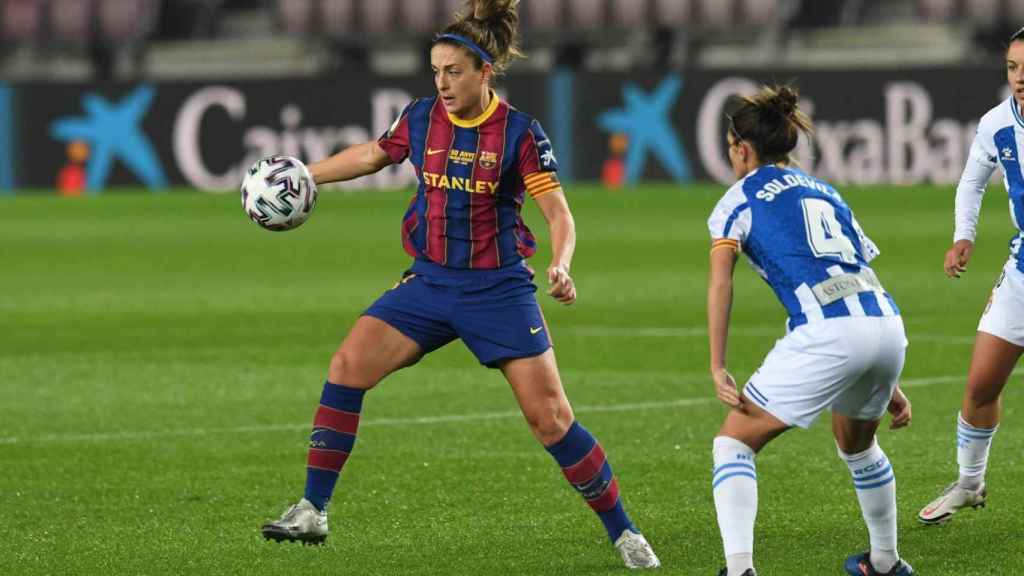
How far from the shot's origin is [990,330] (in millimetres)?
7438

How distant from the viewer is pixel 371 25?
38469mm

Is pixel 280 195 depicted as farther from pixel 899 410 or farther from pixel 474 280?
pixel 899 410

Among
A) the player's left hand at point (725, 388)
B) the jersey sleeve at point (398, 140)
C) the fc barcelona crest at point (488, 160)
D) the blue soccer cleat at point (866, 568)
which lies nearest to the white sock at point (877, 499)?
the blue soccer cleat at point (866, 568)

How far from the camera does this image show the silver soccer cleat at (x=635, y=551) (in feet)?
21.8

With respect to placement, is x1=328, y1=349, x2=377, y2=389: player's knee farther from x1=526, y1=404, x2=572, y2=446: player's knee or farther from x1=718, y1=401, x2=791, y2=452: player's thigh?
x1=718, y1=401, x2=791, y2=452: player's thigh

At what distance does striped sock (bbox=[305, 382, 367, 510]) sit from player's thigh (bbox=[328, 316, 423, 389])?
0.15ft

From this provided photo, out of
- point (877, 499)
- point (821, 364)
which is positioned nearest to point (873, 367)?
point (821, 364)

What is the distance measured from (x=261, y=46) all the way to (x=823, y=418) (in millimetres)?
30380

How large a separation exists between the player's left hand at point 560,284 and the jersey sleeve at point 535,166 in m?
0.45

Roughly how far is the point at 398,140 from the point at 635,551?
1.67 metres

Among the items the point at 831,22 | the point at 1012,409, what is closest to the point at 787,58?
the point at 831,22

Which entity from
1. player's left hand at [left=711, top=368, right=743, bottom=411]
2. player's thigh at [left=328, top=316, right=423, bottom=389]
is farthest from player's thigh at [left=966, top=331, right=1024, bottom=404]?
player's thigh at [left=328, top=316, right=423, bottom=389]

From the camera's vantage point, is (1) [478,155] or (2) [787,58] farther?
(2) [787,58]

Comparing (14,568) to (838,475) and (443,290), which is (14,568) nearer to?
(443,290)
